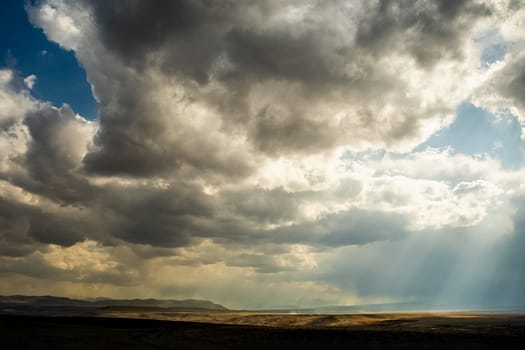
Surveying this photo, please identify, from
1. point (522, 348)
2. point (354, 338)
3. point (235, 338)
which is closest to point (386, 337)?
point (354, 338)

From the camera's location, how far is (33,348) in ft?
144

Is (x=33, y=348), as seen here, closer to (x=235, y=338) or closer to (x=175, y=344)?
(x=175, y=344)

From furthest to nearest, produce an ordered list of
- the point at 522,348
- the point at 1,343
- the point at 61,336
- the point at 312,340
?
the point at 61,336, the point at 312,340, the point at 1,343, the point at 522,348

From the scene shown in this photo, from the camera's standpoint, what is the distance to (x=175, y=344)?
48719mm

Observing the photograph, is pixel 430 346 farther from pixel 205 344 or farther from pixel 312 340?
pixel 205 344

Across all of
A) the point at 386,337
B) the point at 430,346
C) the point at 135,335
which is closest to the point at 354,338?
the point at 386,337

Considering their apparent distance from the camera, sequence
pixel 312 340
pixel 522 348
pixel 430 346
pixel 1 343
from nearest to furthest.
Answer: pixel 522 348 → pixel 430 346 → pixel 1 343 → pixel 312 340

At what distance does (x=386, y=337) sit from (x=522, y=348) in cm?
1455

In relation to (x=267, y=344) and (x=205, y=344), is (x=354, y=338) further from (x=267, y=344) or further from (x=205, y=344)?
(x=205, y=344)

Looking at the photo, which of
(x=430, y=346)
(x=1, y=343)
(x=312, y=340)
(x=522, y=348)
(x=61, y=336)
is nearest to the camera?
(x=522, y=348)

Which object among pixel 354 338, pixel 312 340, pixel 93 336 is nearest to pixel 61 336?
pixel 93 336

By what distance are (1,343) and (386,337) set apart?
44.1 meters

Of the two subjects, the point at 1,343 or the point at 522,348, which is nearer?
the point at 522,348

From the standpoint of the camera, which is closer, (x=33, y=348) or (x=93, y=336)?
(x=33, y=348)
